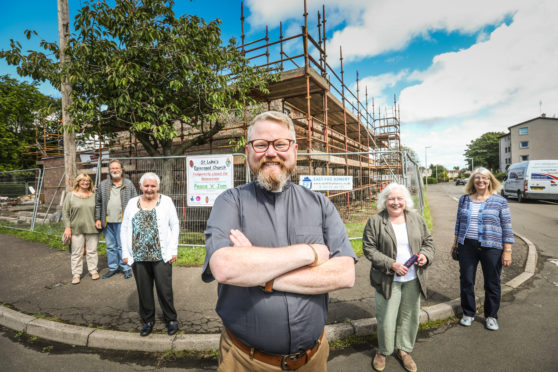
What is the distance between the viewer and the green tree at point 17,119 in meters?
19.9

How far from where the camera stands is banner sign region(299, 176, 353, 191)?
236 inches

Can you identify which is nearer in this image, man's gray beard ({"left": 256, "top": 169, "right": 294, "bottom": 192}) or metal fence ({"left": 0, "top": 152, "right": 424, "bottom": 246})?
man's gray beard ({"left": 256, "top": 169, "right": 294, "bottom": 192})

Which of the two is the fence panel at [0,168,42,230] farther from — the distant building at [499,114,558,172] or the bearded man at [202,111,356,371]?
the distant building at [499,114,558,172]

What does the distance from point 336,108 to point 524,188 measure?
13689mm

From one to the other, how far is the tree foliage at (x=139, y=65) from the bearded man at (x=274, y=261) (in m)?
5.74

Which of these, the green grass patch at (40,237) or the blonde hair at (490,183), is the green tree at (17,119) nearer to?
the green grass patch at (40,237)

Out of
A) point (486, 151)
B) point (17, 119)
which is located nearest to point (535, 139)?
point (486, 151)

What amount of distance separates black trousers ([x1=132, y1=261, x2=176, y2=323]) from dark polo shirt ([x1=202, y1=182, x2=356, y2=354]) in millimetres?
1933

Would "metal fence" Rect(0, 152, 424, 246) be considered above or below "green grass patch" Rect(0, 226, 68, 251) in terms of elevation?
above

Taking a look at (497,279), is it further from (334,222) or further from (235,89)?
(235,89)

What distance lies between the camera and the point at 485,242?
10.2ft

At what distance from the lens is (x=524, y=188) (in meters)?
15.9

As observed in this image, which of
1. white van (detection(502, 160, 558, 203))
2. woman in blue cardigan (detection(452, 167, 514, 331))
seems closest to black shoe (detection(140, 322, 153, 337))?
woman in blue cardigan (detection(452, 167, 514, 331))

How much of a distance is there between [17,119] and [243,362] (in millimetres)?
32430
